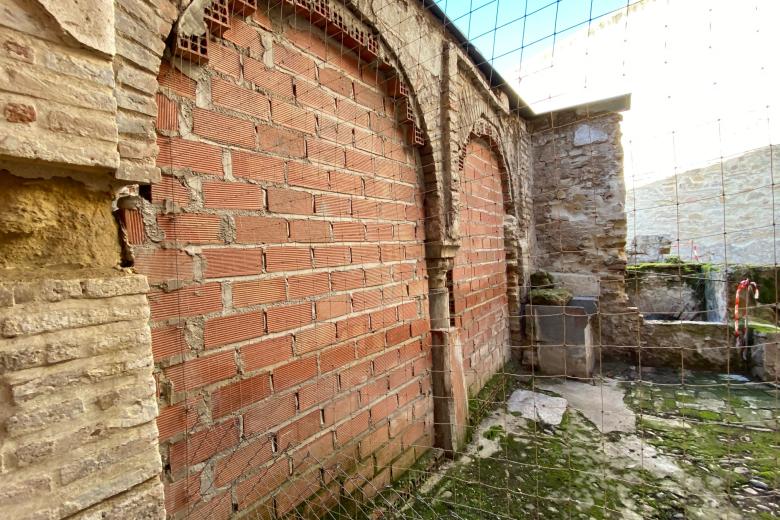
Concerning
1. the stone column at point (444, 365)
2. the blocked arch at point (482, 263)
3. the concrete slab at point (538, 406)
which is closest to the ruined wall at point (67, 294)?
the stone column at point (444, 365)

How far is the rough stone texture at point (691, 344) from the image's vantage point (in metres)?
4.39

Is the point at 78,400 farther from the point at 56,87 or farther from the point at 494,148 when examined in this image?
the point at 494,148

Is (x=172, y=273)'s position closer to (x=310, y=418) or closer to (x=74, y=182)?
(x=74, y=182)

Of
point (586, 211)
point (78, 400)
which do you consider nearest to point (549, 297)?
point (586, 211)

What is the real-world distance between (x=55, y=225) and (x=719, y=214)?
38.1ft

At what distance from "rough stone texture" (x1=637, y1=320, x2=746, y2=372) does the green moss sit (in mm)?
1012

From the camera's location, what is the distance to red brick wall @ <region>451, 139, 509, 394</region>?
3508mm

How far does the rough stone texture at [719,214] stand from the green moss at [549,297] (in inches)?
121

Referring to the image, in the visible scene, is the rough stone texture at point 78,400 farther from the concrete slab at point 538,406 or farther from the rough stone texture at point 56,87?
the concrete slab at point 538,406

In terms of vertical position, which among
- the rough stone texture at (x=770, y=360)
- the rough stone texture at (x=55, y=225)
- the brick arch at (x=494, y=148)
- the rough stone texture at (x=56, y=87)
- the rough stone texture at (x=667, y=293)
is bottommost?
the rough stone texture at (x=770, y=360)

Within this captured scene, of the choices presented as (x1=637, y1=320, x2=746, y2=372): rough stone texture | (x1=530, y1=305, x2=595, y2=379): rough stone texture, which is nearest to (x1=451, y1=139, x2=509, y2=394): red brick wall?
(x1=530, y1=305, x2=595, y2=379): rough stone texture

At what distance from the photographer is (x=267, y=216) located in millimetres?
1645

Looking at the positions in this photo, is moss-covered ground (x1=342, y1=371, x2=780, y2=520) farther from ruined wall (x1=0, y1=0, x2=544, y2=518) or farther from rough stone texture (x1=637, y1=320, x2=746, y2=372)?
rough stone texture (x1=637, y1=320, x2=746, y2=372)

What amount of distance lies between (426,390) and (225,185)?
6.93 feet
